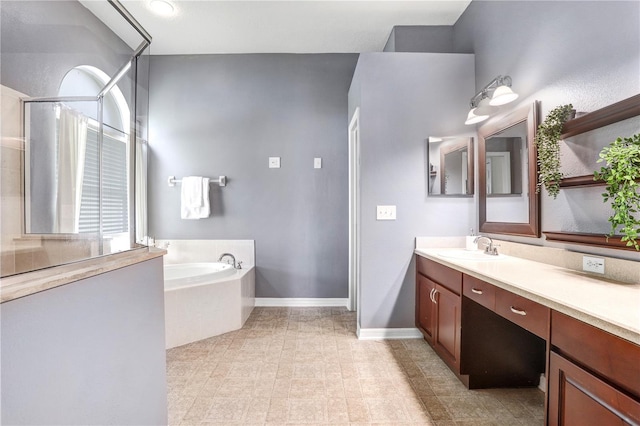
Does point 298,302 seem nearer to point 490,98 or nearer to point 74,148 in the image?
point 74,148

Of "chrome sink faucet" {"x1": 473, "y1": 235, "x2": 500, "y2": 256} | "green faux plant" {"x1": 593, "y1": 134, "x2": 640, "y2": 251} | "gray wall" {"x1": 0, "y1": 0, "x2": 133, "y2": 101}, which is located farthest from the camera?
"chrome sink faucet" {"x1": 473, "y1": 235, "x2": 500, "y2": 256}

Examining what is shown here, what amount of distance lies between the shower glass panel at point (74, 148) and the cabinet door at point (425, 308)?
1.93m

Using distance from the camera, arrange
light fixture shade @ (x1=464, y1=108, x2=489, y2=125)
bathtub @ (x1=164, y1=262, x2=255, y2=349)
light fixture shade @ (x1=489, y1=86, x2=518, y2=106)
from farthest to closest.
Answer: bathtub @ (x1=164, y1=262, x2=255, y2=349) < light fixture shade @ (x1=464, y1=108, x2=489, y2=125) < light fixture shade @ (x1=489, y1=86, x2=518, y2=106)

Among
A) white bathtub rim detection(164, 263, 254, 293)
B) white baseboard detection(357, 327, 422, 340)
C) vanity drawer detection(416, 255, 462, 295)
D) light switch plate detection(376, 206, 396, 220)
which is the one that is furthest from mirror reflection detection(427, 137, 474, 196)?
white bathtub rim detection(164, 263, 254, 293)

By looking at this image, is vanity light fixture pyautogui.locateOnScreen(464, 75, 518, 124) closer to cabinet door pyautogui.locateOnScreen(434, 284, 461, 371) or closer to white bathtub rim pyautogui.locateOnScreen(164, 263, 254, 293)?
cabinet door pyautogui.locateOnScreen(434, 284, 461, 371)

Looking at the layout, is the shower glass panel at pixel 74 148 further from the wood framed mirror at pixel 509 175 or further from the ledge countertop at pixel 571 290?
the wood framed mirror at pixel 509 175

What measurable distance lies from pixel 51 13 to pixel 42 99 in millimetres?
1173

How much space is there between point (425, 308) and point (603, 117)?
5.20ft

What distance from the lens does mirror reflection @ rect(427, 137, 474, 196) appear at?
2459 millimetres

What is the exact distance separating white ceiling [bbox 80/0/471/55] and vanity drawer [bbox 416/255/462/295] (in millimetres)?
2248

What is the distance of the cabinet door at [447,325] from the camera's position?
5.88 ft

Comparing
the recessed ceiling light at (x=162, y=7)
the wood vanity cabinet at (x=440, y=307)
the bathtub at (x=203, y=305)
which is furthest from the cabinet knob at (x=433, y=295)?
the recessed ceiling light at (x=162, y=7)

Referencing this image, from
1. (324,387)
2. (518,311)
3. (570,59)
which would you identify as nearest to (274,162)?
(324,387)

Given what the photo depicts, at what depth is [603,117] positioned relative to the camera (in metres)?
1.32
